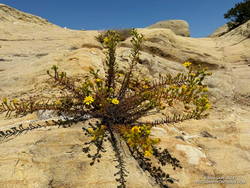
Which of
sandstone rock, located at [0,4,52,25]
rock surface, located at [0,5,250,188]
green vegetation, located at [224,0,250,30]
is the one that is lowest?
rock surface, located at [0,5,250,188]

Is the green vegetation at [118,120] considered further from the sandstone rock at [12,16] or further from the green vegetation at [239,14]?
the green vegetation at [239,14]

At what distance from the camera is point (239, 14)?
1912cm

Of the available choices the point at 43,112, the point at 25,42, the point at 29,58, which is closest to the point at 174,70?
the point at 43,112

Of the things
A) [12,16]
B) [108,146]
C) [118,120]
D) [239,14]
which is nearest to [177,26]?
[239,14]

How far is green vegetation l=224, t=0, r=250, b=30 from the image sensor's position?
18.4m

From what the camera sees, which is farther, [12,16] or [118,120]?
[12,16]

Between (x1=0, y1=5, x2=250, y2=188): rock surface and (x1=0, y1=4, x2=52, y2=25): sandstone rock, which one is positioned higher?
(x1=0, y1=4, x2=52, y2=25): sandstone rock

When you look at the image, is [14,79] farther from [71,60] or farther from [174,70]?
[174,70]

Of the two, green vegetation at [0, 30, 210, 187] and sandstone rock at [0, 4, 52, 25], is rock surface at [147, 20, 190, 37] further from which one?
green vegetation at [0, 30, 210, 187]

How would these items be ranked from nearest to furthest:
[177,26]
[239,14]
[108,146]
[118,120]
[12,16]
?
[108,146] → [118,120] → [12,16] → [239,14] → [177,26]

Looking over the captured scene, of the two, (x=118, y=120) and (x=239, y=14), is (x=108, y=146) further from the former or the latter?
(x=239, y=14)

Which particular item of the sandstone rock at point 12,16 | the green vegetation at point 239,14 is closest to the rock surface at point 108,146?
the sandstone rock at point 12,16

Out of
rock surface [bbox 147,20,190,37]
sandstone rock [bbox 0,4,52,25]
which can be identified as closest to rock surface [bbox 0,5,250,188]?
sandstone rock [bbox 0,4,52,25]

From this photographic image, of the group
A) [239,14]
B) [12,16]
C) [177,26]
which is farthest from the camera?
[177,26]
